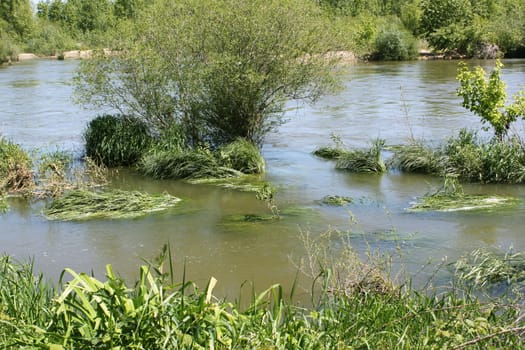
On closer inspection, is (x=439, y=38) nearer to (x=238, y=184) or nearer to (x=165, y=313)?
(x=238, y=184)

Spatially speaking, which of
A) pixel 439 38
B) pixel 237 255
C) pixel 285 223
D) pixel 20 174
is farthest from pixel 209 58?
pixel 439 38

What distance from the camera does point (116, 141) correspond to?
14.7 m

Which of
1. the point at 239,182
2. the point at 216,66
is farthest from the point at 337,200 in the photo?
the point at 216,66

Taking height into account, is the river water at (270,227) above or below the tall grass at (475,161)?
below

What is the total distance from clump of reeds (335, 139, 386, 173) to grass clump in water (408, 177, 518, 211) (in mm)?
2584

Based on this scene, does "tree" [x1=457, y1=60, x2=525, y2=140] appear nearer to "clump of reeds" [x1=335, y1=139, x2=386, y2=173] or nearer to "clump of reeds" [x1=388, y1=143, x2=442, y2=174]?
"clump of reeds" [x1=388, y1=143, x2=442, y2=174]

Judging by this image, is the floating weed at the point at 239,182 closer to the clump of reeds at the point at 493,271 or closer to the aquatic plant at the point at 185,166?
the aquatic plant at the point at 185,166

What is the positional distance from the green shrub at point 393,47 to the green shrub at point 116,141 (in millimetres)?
41020

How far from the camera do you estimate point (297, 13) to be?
14.0 m

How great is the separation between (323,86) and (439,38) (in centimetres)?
4611

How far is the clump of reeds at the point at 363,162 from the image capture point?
45.5 ft

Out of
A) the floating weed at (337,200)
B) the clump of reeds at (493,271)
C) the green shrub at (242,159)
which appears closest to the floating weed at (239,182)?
the green shrub at (242,159)

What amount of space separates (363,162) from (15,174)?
6899 mm

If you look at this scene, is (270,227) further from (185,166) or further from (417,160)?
(417,160)
